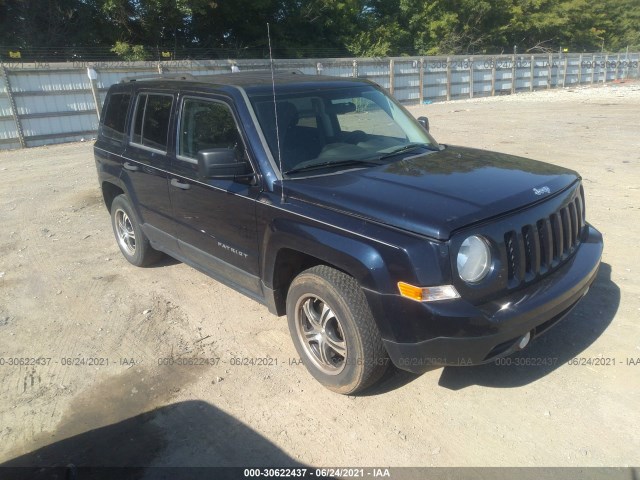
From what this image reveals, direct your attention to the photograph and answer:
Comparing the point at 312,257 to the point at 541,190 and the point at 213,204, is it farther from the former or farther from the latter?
the point at 541,190

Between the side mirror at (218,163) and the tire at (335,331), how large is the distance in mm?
845

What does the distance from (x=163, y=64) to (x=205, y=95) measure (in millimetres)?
14935

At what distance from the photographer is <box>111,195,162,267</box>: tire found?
5.33 meters

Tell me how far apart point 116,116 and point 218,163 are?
2.56 m

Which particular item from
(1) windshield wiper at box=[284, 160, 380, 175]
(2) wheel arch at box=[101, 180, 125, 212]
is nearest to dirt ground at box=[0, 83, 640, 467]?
(2) wheel arch at box=[101, 180, 125, 212]

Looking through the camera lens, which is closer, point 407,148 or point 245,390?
point 245,390

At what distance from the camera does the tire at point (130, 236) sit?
5.33m

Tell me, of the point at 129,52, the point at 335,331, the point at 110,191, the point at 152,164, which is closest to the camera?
the point at 335,331

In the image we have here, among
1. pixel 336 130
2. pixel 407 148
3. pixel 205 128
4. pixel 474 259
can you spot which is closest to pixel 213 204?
pixel 205 128

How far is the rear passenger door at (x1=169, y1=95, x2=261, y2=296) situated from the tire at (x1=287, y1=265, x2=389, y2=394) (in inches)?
18.5

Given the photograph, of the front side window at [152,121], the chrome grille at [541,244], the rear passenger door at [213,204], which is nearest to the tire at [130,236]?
the front side window at [152,121]

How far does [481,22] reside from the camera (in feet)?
137

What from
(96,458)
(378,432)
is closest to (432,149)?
(378,432)

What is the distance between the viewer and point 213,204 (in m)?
3.90
